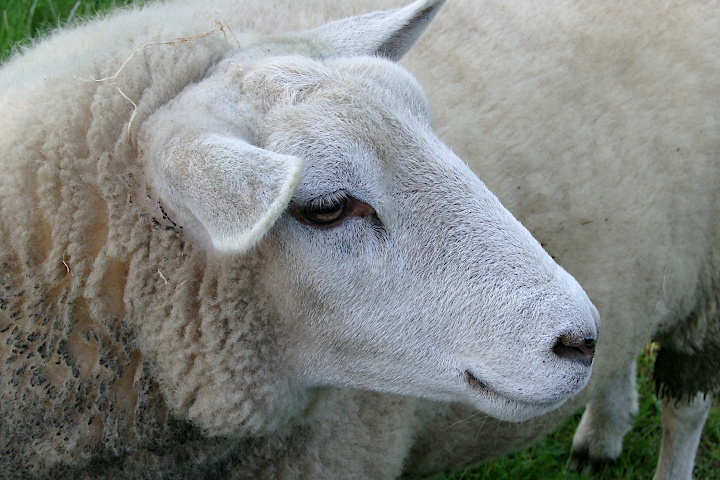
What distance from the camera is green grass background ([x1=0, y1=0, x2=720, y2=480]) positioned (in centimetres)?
396

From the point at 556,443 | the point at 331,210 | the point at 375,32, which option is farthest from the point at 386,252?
the point at 556,443

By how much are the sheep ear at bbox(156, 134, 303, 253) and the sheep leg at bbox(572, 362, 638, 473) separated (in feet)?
10.6

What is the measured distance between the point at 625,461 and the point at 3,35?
14.7ft

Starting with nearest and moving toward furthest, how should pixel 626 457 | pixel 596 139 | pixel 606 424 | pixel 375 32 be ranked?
pixel 375 32
pixel 596 139
pixel 606 424
pixel 626 457

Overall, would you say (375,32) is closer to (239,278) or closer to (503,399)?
(239,278)

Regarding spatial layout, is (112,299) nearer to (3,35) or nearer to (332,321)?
(332,321)

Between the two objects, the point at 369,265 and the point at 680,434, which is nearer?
the point at 369,265

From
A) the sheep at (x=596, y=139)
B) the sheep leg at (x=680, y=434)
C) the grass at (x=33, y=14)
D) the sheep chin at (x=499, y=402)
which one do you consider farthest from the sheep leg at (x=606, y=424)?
the grass at (x=33, y=14)

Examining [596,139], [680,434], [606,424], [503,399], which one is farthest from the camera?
[606,424]

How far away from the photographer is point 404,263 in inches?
→ 71.5

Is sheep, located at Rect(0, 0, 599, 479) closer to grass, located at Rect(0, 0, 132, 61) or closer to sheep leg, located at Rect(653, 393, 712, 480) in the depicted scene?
sheep leg, located at Rect(653, 393, 712, 480)

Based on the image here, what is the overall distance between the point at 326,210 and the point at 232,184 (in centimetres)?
32

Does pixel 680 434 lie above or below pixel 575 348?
below

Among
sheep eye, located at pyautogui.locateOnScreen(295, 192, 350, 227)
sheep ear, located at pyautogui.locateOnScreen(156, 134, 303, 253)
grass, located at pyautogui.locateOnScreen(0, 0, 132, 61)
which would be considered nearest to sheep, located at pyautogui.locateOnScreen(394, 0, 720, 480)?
sheep eye, located at pyautogui.locateOnScreen(295, 192, 350, 227)
